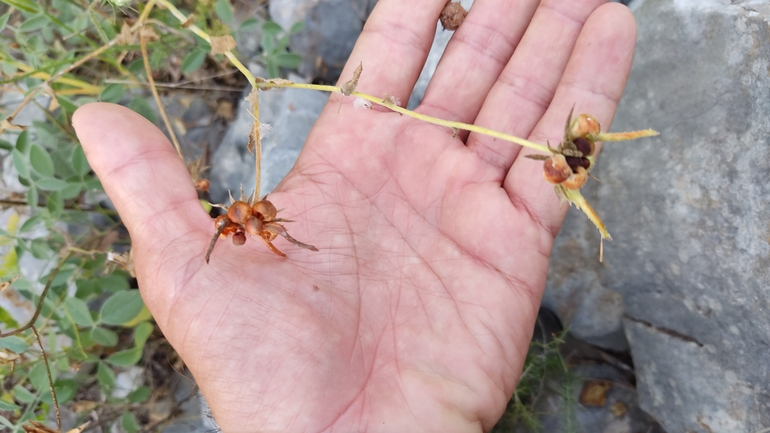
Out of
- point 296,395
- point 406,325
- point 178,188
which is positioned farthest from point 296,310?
point 178,188

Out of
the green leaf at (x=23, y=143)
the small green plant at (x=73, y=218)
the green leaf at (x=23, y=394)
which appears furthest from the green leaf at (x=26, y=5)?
the green leaf at (x=23, y=394)

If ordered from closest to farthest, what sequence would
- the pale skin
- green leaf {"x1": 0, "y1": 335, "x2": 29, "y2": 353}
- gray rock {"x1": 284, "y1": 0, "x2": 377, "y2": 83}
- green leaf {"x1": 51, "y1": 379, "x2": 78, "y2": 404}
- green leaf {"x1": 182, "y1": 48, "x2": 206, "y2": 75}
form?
the pale skin → green leaf {"x1": 0, "y1": 335, "x2": 29, "y2": 353} → green leaf {"x1": 51, "y1": 379, "x2": 78, "y2": 404} → green leaf {"x1": 182, "y1": 48, "x2": 206, "y2": 75} → gray rock {"x1": 284, "y1": 0, "x2": 377, "y2": 83}

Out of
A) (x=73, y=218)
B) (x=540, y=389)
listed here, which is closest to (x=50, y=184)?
(x=73, y=218)

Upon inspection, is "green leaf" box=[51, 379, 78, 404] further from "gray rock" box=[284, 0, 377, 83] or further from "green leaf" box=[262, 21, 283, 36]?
"gray rock" box=[284, 0, 377, 83]

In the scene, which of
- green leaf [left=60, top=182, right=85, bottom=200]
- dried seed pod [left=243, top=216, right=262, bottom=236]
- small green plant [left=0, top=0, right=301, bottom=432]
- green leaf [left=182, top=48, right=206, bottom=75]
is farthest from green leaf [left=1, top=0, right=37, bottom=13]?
dried seed pod [left=243, top=216, right=262, bottom=236]

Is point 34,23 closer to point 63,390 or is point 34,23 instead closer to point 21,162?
point 21,162

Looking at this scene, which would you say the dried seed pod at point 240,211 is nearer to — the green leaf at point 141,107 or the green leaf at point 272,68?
the green leaf at point 141,107

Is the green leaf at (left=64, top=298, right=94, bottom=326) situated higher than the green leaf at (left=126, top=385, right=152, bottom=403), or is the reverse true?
the green leaf at (left=64, top=298, right=94, bottom=326)
